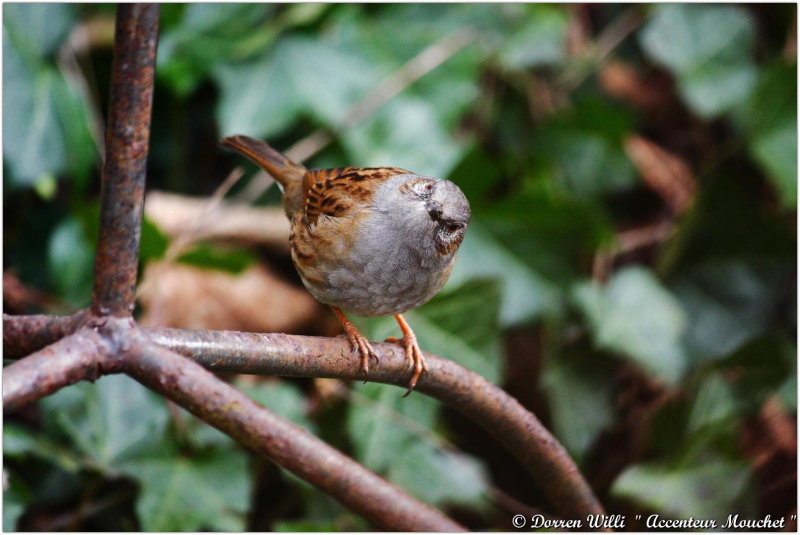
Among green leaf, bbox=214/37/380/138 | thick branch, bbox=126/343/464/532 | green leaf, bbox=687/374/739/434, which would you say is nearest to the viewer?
thick branch, bbox=126/343/464/532

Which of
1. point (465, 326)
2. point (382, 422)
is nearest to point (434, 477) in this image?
point (382, 422)

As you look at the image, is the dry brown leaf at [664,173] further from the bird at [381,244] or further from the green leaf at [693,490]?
the bird at [381,244]

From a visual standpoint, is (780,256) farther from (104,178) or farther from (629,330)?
(104,178)

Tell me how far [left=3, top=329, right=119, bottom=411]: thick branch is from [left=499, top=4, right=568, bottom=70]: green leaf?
287cm

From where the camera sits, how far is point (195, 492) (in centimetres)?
244

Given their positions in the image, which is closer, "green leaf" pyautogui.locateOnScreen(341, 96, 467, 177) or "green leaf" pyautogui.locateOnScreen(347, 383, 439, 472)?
"green leaf" pyautogui.locateOnScreen(347, 383, 439, 472)

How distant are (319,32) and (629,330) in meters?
1.82

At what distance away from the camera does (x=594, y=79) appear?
417 centimetres

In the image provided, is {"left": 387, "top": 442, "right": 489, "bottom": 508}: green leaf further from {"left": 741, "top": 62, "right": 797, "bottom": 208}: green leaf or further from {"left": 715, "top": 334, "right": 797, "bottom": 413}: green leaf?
{"left": 741, "top": 62, "right": 797, "bottom": 208}: green leaf

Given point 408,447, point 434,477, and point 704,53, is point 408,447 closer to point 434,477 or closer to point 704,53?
point 434,477

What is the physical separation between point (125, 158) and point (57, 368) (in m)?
0.36

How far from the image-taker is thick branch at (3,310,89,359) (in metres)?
1.41

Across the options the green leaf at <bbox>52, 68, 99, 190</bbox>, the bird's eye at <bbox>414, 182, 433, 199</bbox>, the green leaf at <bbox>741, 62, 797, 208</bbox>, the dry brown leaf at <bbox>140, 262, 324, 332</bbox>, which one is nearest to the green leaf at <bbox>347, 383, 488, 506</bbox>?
the dry brown leaf at <bbox>140, 262, 324, 332</bbox>

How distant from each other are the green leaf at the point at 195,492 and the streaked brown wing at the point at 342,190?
2.99 ft
